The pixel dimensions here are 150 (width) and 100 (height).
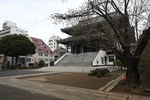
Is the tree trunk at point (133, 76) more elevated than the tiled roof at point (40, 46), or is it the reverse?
the tiled roof at point (40, 46)

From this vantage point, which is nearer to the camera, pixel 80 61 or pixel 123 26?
pixel 123 26

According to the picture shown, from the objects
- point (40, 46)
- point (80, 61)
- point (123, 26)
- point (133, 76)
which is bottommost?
point (133, 76)

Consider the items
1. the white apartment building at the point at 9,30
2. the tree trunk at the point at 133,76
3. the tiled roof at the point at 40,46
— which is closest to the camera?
the tree trunk at the point at 133,76

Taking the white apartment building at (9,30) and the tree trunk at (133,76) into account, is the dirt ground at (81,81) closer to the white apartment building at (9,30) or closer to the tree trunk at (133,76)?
the tree trunk at (133,76)

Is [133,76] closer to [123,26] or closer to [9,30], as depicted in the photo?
[123,26]

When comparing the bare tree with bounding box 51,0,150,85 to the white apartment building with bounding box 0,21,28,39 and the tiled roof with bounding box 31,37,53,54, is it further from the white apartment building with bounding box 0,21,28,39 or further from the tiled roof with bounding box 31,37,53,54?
the white apartment building with bounding box 0,21,28,39

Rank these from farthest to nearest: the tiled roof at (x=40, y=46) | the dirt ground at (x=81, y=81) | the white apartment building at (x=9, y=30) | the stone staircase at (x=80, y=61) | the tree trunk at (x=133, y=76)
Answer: the white apartment building at (x=9, y=30) → the tiled roof at (x=40, y=46) → the stone staircase at (x=80, y=61) → the dirt ground at (x=81, y=81) → the tree trunk at (x=133, y=76)

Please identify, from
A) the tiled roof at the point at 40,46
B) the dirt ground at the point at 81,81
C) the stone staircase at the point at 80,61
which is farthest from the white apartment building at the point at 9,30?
the dirt ground at the point at 81,81

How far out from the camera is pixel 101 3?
6.32 m

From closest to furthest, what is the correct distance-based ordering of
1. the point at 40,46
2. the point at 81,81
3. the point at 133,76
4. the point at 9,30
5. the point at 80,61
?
the point at 133,76 → the point at 81,81 → the point at 80,61 → the point at 40,46 → the point at 9,30

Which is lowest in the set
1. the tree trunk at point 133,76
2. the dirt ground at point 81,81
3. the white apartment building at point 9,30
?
the dirt ground at point 81,81

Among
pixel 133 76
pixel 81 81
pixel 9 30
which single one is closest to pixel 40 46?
pixel 9 30

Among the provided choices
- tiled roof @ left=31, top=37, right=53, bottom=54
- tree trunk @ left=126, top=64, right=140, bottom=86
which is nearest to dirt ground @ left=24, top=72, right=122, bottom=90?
tree trunk @ left=126, top=64, right=140, bottom=86

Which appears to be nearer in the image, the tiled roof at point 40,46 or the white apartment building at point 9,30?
the tiled roof at point 40,46
